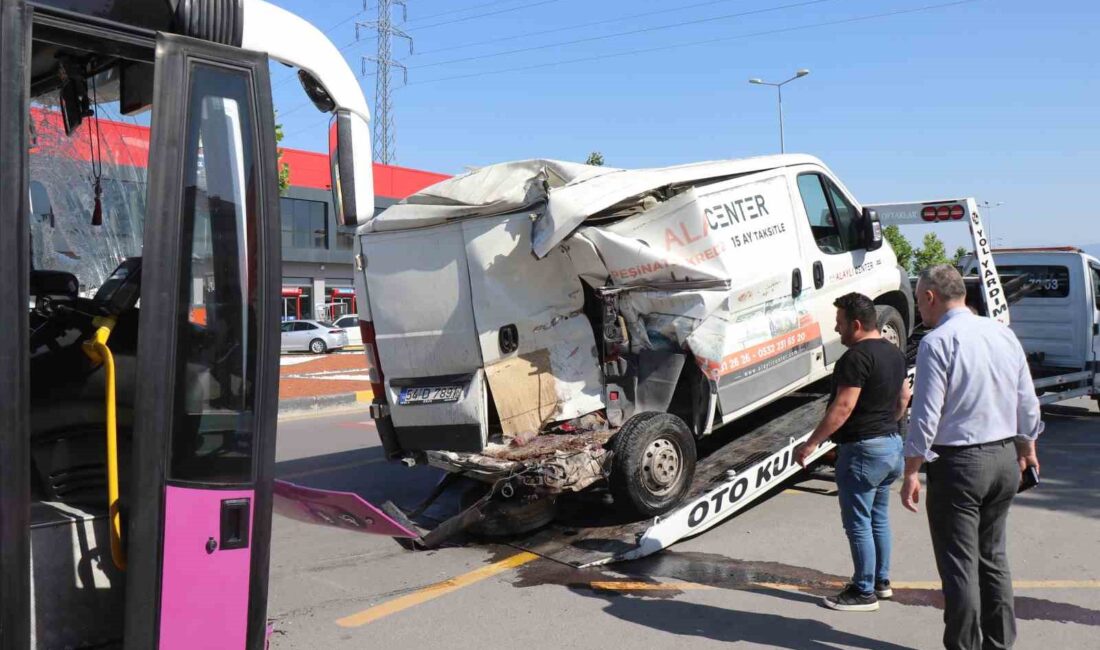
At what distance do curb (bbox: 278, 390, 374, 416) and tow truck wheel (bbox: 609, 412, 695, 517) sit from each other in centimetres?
922

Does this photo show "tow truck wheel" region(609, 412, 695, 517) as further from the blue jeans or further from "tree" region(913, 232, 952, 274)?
"tree" region(913, 232, 952, 274)

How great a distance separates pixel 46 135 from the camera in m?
3.38

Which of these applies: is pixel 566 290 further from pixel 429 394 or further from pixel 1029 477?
pixel 1029 477

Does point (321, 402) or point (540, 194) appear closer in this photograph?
point (540, 194)

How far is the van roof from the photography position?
6.05 metres

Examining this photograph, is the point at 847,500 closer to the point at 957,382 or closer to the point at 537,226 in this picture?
the point at 957,382

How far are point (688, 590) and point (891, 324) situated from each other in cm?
418

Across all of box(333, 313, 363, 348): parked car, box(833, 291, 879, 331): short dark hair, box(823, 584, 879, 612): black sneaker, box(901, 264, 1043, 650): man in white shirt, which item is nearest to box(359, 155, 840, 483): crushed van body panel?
box(833, 291, 879, 331): short dark hair

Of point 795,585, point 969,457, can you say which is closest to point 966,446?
point 969,457

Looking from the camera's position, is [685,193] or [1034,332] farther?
[1034,332]

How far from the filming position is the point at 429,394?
6508 millimetres

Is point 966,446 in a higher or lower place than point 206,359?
lower

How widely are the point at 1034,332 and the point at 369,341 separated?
29.4 feet

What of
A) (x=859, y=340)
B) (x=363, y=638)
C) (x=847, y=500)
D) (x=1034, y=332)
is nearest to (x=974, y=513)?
(x=847, y=500)
